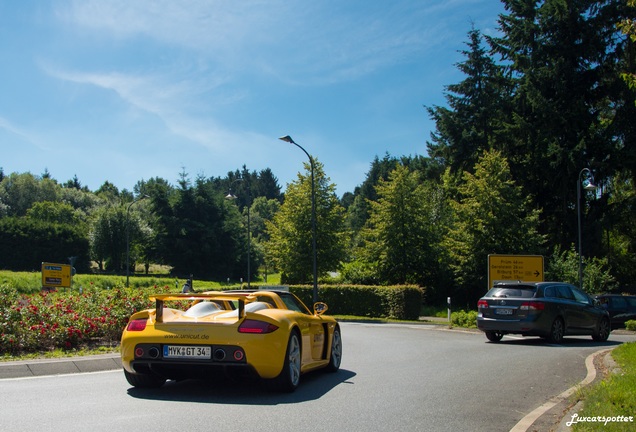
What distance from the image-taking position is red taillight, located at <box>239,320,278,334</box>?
7.62m

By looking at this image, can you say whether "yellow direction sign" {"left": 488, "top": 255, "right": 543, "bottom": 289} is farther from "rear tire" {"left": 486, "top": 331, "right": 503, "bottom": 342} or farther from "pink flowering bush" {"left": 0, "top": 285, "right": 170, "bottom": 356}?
"pink flowering bush" {"left": 0, "top": 285, "right": 170, "bottom": 356}

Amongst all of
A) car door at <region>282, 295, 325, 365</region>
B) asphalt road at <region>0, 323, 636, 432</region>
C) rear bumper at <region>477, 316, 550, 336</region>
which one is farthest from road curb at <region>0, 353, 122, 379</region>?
rear bumper at <region>477, 316, 550, 336</region>

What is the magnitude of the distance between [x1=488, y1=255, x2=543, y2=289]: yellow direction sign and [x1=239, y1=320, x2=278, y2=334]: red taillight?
19.6 meters

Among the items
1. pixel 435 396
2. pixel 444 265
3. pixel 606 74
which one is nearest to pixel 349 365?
pixel 435 396

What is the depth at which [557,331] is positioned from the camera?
17016mm

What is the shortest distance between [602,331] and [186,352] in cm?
1472

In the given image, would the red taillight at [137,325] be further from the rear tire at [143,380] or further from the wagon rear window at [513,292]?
the wagon rear window at [513,292]

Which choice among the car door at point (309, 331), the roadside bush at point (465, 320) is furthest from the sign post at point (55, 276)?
the car door at point (309, 331)

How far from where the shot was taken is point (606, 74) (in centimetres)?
4506

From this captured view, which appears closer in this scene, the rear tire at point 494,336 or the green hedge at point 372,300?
the rear tire at point 494,336

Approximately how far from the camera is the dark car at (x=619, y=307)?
25520mm

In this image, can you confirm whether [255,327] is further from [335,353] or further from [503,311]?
[503,311]

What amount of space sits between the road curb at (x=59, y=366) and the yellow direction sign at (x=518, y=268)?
18423mm

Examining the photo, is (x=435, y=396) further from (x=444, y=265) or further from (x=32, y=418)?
(x=444, y=265)
